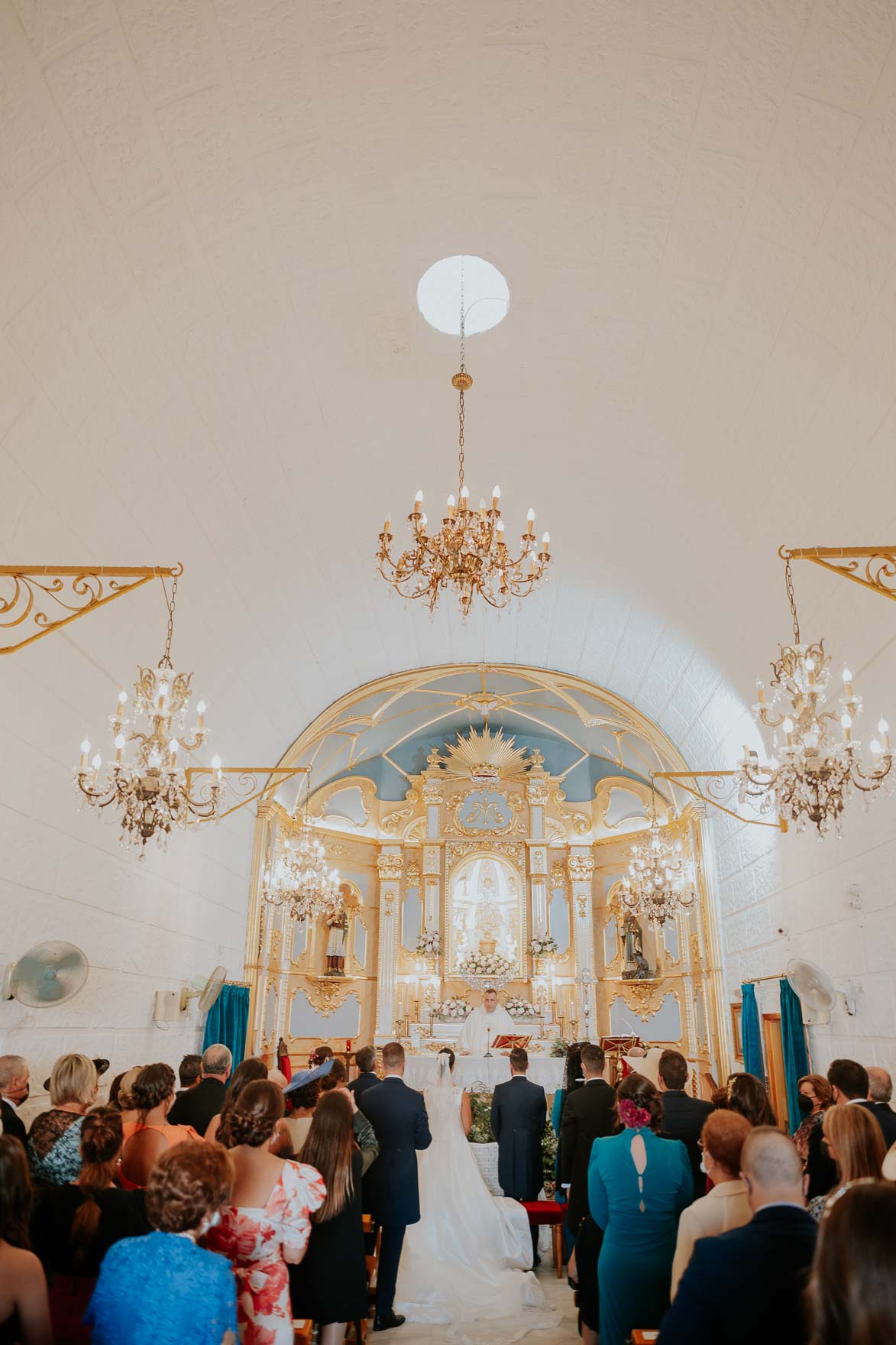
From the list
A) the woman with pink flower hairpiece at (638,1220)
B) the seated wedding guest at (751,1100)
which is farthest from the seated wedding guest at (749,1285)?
the seated wedding guest at (751,1100)

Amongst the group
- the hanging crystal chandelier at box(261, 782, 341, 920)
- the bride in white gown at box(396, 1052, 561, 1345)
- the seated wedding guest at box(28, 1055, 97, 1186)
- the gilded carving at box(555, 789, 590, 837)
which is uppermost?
the gilded carving at box(555, 789, 590, 837)

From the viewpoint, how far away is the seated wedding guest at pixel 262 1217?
3508 mm

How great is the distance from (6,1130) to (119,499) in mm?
4683

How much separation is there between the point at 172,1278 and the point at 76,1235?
0.81 metres

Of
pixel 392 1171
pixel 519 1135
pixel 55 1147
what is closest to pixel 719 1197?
pixel 55 1147

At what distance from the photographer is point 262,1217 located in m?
3.57

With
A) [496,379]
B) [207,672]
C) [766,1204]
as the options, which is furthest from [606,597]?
[766,1204]

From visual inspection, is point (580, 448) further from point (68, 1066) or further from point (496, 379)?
point (68, 1066)

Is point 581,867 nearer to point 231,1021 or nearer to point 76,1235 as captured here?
point 231,1021

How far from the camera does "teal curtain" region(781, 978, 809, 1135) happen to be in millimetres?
9453

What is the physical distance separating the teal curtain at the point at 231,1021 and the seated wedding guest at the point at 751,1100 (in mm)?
8293

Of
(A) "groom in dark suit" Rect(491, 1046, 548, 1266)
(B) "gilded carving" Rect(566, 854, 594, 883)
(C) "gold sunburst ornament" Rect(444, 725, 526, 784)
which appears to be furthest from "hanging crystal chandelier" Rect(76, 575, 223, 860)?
(B) "gilded carving" Rect(566, 854, 594, 883)

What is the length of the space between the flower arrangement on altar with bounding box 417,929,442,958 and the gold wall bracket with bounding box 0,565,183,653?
11.5 metres

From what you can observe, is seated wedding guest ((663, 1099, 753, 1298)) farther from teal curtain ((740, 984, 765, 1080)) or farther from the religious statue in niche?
the religious statue in niche
